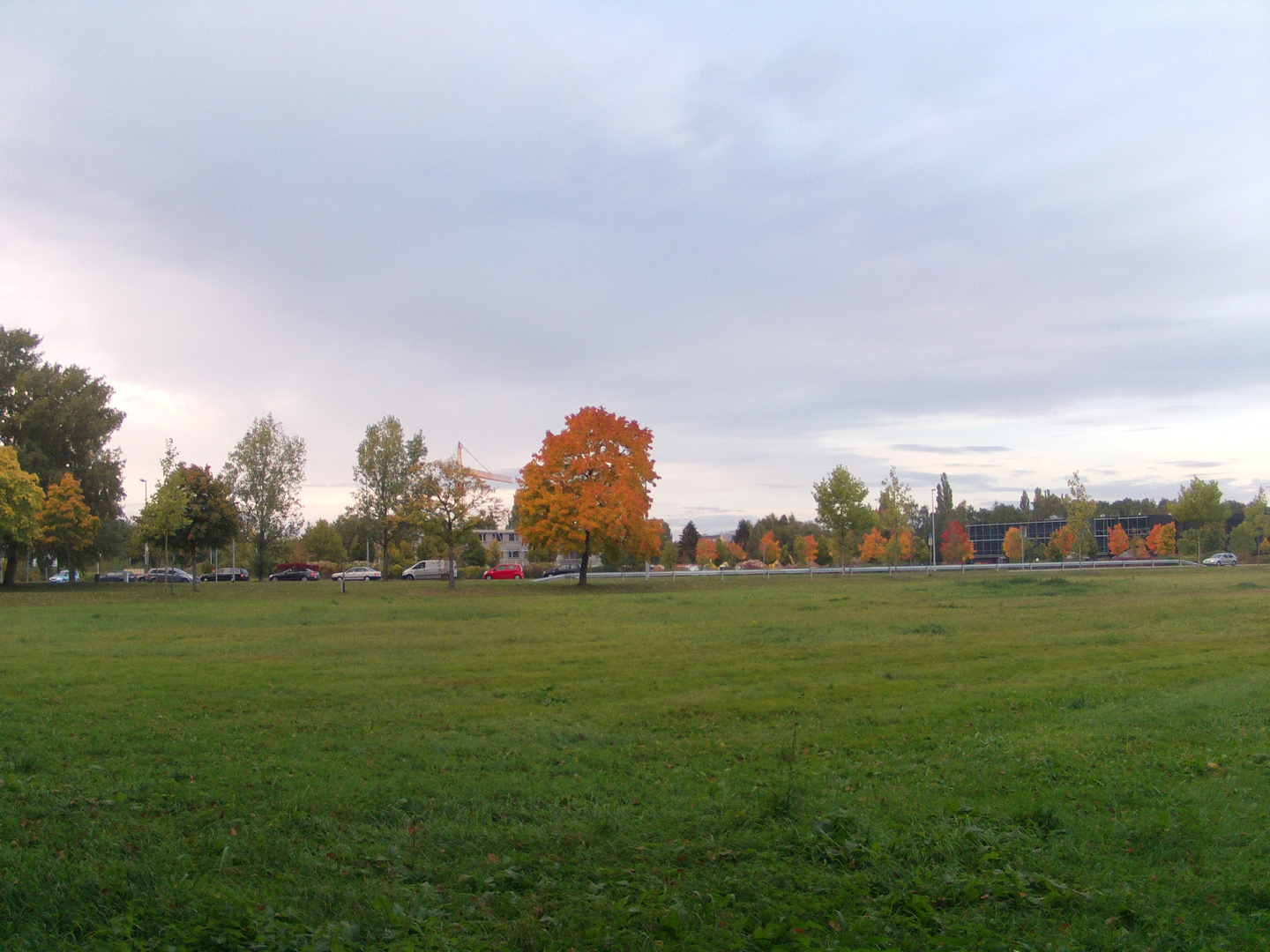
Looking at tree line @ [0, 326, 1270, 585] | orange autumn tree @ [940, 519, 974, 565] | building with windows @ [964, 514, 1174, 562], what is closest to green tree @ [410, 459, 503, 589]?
tree line @ [0, 326, 1270, 585]

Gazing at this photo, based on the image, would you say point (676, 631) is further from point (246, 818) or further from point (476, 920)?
point (476, 920)

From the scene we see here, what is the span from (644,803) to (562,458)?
41.4 m

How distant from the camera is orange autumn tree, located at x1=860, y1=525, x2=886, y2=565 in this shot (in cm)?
8769

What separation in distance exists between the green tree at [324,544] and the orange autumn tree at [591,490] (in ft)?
147

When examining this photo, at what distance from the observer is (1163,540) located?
93.1m

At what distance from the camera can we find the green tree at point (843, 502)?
215 ft

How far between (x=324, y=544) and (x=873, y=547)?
55668 millimetres

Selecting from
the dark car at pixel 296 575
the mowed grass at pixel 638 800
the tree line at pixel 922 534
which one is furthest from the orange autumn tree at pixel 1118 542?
the mowed grass at pixel 638 800

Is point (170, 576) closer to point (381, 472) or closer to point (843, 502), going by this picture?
point (381, 472)

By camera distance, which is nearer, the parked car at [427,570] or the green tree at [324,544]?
the parked car at [427,570]

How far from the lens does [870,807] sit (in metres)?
7.69

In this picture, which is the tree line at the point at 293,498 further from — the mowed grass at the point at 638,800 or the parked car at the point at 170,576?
the mowed grass at the point at 638,800

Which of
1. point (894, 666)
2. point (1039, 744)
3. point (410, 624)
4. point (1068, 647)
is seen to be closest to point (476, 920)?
point (1039, 744)

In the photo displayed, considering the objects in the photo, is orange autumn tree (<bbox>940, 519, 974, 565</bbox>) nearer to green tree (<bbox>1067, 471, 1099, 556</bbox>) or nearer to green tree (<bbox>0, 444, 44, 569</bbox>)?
green tree (<bbox>1067, 471, 1099, 556</bbox>)
